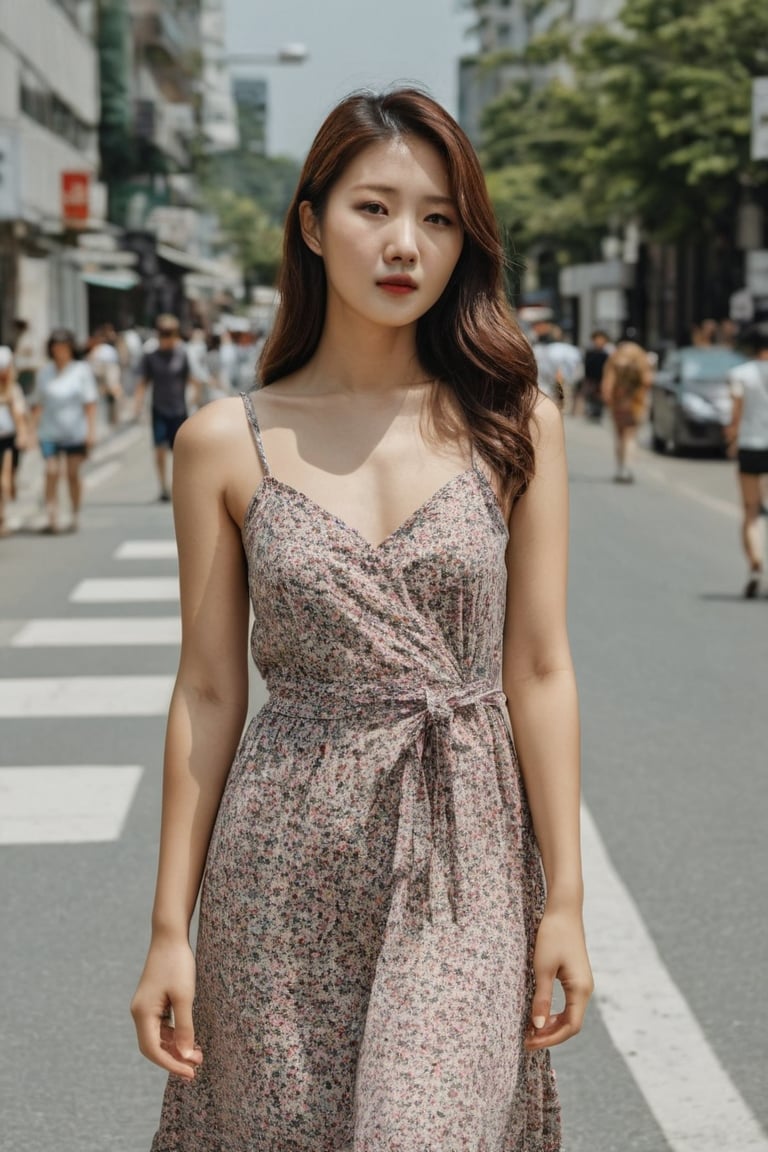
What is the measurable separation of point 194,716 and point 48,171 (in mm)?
38320

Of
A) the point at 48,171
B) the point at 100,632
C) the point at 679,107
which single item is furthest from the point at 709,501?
the point at 48,171

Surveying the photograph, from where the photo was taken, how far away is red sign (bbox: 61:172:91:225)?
3803 cm

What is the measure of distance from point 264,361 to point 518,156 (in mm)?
80362

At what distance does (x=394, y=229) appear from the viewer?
246 cm

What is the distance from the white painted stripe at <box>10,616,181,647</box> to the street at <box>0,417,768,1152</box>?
25mm

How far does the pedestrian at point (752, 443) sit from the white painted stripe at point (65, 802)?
5.99 metres

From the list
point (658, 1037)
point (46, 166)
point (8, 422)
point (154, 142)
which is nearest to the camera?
point (658, 1037)

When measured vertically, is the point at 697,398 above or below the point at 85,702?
above

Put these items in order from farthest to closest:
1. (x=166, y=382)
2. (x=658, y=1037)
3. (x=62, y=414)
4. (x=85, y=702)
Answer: (x=166, y=382) < (x=62, y=414) < (x=85, y=702) < (x=658, y=1037)

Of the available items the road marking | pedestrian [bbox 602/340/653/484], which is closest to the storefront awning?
pedestrian [bbox 602/340/653/484]

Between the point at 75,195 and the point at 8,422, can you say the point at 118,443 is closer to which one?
the point at 75,195

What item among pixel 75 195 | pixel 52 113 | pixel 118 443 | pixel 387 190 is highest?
pixel 52 113

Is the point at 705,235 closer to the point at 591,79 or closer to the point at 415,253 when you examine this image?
the point at 591,79

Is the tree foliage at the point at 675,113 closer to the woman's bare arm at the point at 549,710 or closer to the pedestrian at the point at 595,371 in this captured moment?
the pedestrian at the point at 595,371
